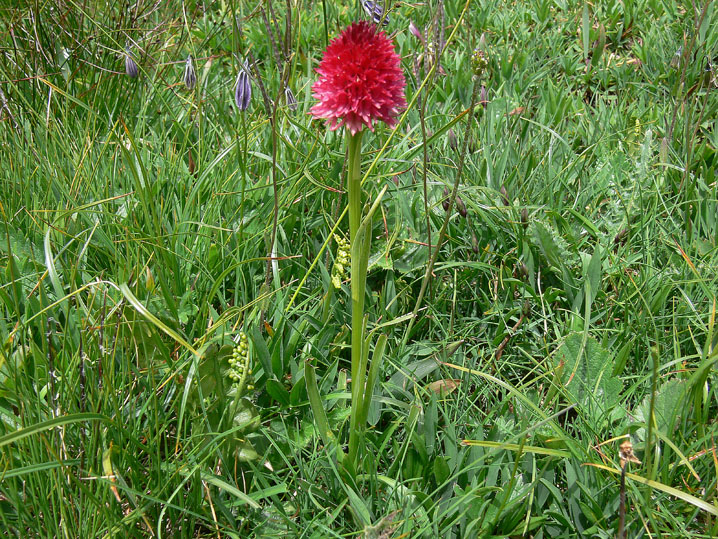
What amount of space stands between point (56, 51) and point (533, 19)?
2.32m

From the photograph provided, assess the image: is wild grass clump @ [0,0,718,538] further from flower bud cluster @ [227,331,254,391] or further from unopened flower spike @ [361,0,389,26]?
unopened flower spike @ [361,0,389,26]

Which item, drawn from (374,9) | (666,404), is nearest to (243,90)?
(374,9)

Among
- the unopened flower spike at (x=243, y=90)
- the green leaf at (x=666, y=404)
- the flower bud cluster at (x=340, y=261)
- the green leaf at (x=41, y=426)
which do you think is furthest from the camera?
the unopened flower spike at (x=243, y=90)

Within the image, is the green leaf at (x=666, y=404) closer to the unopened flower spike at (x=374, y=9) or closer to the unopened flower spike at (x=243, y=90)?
the unopened flower spike at (x=374, y=9)

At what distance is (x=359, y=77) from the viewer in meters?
1.08

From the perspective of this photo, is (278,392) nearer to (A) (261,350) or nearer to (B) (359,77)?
(A) (261,350)

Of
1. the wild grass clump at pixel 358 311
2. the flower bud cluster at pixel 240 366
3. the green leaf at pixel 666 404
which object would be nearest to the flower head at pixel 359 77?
the wild grass clump at pixel 358 311

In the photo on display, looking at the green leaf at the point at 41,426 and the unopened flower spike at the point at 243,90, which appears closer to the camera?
the green leaf at the point at 41,426

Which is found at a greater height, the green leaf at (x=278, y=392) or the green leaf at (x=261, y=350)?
the green leaf at (x=261, y=350)

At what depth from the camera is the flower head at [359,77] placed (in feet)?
3.51

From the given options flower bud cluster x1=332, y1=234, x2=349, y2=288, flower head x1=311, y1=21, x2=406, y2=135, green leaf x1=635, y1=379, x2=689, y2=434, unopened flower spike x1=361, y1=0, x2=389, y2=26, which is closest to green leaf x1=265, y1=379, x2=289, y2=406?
flower bud cluster x1=332, y1=234, x2=349, y2=288

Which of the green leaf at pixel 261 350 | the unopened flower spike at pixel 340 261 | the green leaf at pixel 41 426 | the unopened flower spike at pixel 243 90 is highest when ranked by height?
the unopened flower spike at pixel 243 90

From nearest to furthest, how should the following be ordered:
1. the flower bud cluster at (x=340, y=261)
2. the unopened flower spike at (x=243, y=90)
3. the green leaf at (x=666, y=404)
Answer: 1. the green leaf at (x=666, y=404)
2. the flower bud cluster at (x=340, y=261)
3. the unopened flower spike at (x=243, y=90)

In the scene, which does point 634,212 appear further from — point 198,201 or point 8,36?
point 8,36
